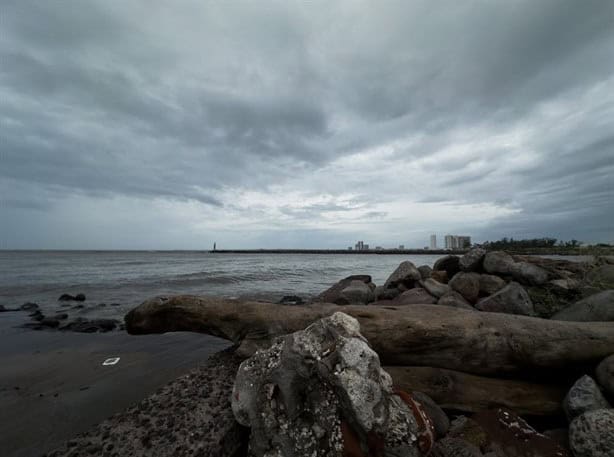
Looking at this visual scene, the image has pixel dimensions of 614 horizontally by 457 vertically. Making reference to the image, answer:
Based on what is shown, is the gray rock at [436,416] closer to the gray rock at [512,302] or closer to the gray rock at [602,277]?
the gray rock at [512,302]

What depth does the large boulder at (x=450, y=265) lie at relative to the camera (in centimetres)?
1021

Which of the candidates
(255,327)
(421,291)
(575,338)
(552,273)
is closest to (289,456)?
(255,327)

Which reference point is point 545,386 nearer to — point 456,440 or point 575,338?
point 575,338

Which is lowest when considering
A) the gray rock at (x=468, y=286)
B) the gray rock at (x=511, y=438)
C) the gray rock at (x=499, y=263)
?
the gray rock at (x=511, y=438)

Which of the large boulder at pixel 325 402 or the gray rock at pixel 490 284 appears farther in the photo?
the gray rock at pixel 490 284

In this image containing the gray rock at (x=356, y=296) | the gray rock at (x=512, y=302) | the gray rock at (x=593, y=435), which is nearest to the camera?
the gray rock at (x=593, y=435)

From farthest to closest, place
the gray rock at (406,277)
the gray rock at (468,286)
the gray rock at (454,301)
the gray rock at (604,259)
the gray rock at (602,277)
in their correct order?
1. the gray rock at (406,277)
2. the gray rock at (604,259)
3. the gray rock at (468,286)
4. the gray rock at (454,301)
5. the gray rock at (602,277)

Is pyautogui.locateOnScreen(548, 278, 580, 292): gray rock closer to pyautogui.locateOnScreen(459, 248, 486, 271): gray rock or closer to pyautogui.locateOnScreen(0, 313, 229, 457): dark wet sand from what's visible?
pyautogui.locateOnScreen(459, 248, 486, 271): gray rock

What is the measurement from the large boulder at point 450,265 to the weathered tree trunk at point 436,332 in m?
6.46

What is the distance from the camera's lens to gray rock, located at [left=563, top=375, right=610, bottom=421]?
115 inches

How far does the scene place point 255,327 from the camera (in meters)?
4.01

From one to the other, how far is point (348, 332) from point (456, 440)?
155 centimetres

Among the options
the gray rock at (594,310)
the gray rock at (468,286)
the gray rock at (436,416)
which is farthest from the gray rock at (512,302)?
the gray rock at (436,416)

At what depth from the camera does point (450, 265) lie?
1046cm
